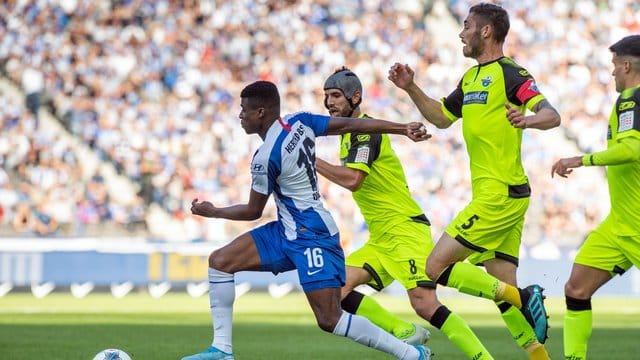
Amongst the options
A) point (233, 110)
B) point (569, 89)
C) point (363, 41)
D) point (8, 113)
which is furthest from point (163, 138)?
point (569, 89)

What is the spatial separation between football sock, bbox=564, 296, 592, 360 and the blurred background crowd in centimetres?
1349

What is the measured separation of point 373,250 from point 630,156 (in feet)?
7.74

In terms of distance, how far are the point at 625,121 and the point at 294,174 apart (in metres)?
2.30

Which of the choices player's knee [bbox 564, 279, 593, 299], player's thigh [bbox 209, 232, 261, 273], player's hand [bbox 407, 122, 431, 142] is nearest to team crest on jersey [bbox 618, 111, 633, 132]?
player's knee [bbox 564, 279, 593, 299]

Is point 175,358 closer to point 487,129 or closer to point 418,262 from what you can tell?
point 418,262

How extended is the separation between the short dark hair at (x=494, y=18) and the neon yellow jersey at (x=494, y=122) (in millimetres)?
210

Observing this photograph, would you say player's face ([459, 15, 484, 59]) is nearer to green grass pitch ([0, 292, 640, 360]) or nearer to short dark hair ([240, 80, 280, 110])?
short dark hair ([240, 80, 280, 110])

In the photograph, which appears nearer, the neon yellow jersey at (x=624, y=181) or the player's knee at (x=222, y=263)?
the neon yellow jersey at (x=624, y=181)

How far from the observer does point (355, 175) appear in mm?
8734

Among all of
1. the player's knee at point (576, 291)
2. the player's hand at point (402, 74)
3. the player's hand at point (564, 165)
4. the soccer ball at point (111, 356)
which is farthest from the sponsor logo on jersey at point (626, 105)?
the soccer ball at point (111, 356)

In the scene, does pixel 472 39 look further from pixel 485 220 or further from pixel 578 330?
pixel 578 330

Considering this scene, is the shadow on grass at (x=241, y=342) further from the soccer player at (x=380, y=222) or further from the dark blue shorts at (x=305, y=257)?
the dark blue shorts at (x=305, y=257)

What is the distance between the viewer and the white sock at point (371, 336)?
7.64 m

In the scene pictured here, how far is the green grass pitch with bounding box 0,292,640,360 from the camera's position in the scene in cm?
1126
